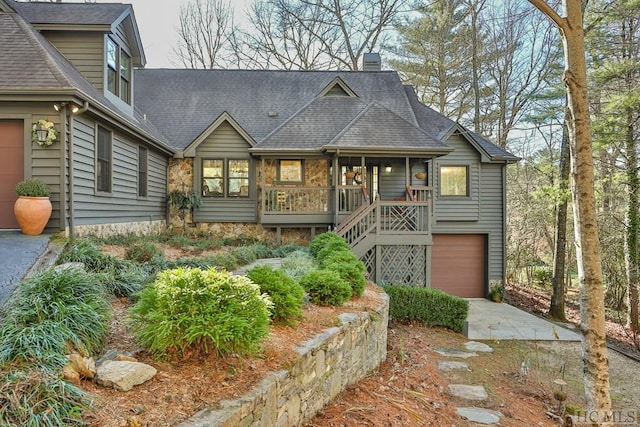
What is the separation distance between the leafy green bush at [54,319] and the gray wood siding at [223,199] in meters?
8.27

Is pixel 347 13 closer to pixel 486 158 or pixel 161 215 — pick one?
pixel 486 158

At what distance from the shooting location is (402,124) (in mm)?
11188

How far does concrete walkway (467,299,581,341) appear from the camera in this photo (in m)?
7.98

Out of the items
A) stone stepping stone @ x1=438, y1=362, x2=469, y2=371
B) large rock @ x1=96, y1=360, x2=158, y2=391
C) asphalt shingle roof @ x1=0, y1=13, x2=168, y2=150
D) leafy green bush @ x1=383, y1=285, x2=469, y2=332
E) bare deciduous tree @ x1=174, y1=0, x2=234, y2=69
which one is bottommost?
stone stepping stone @ x1=438, y1=362, x2=469, y2=371

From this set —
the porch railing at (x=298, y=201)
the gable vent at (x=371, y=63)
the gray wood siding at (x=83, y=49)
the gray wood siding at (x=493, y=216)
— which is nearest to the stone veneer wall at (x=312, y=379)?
the porch railing at (x=298, y=201)

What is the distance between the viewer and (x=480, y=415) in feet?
14.3

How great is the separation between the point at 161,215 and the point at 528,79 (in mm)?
15848

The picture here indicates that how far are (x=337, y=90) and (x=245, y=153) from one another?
3.90 metres

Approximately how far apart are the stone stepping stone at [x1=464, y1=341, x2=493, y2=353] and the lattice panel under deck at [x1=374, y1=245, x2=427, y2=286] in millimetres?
2048

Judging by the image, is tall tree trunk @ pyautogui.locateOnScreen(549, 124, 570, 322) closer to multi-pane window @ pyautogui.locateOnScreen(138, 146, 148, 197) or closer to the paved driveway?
multi-pane window @ pyautogui.locateOnScreen(138, 146, 148, 197)

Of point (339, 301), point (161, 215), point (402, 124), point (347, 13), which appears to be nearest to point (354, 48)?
point (347, 13)

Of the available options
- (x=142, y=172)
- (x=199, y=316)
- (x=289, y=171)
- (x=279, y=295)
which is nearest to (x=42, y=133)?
(x=142, y=172)

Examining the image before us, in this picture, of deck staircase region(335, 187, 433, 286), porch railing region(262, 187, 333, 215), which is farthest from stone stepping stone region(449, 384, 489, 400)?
porch railing region(262, 187, 333, 215)

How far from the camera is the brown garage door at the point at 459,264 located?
42.0 feet
